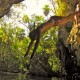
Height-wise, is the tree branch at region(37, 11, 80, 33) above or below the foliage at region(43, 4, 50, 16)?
below

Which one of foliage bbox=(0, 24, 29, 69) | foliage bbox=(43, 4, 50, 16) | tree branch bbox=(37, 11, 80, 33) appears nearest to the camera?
tree branch bbox=(37, 11, 80, 33)

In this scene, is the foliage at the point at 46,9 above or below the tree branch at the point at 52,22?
above

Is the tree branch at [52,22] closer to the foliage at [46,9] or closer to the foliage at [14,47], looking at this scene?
the foliage at [14,47]

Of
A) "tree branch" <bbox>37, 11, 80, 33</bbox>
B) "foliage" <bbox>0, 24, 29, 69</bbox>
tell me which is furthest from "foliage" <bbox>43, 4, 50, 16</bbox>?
"tree branch" <bbox>37, 11, 80, 33</bbox>

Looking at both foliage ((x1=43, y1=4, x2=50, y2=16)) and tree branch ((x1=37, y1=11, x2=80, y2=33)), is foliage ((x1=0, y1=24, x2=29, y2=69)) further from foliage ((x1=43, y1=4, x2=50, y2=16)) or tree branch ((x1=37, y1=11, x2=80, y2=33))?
tree branch ((x1=37, y1=11, x2=80, y2=33))

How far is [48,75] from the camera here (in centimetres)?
5606

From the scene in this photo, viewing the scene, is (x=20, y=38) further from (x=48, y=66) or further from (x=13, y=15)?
(x=13, y=15)

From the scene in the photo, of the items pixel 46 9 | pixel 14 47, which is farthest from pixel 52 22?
pixel 14 47

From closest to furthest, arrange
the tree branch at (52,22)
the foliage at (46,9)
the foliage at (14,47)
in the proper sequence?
the tree branch at (52,22)
the foliage at (46,9)
the foliage at (14,47)

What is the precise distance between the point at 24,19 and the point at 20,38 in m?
6.20

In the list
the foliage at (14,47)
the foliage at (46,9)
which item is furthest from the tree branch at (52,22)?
the foliage at (46,9)

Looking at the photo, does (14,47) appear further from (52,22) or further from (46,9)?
(52,22)

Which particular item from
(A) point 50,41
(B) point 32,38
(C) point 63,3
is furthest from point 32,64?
(B) point 32,38

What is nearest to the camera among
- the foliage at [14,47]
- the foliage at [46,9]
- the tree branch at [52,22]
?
the tree branch at [52,22]
